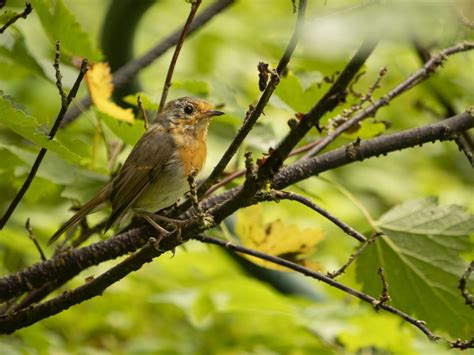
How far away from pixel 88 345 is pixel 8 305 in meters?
2.05

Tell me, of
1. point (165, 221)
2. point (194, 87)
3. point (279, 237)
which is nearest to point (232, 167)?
point (194, 87)

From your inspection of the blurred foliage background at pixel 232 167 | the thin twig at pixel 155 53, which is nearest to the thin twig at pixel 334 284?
the blurred foliage background at pixel 232 167

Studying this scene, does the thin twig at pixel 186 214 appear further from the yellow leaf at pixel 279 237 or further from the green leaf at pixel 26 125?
the yellow leaf at pixel 279 237

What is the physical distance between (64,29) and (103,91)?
0.65 ft

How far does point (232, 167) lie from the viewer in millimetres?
2451

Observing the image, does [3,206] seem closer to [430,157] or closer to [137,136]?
[137,136]

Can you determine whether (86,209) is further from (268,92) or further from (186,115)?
(268,92)

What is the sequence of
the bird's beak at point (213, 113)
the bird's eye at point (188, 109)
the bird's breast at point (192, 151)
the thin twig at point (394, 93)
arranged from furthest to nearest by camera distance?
the bird's eye at point (188, 109) < the bird's breast at point (192, 151) < the bird's beak at point (213, 113) < the thin twig at point (394, 93)

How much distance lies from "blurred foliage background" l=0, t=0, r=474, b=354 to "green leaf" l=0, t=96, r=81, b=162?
0.04ft

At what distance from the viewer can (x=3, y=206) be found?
3854 millimetres

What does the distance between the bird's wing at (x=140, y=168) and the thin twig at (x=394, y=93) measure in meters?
0.67

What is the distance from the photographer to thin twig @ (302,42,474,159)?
1850 millimetres

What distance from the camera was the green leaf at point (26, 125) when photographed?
144 centimetres

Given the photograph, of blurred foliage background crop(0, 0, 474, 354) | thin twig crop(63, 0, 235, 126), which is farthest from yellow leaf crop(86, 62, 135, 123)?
thin twig crop(63, 0, 235, 126)
